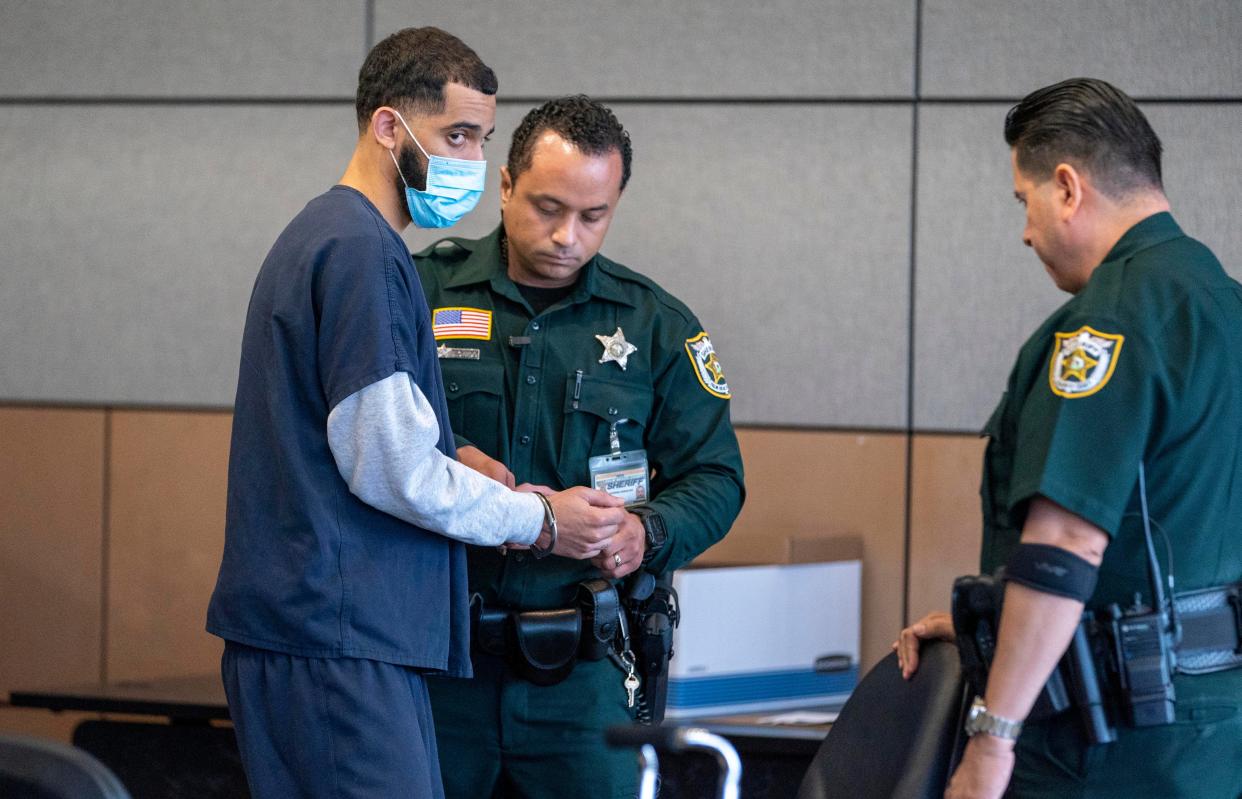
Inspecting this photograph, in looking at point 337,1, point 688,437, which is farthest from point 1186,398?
point 337,1

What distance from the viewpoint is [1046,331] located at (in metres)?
1.60

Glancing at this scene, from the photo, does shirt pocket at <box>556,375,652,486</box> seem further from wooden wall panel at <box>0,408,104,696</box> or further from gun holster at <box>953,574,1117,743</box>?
wooden wall panel at <box>0,408,104,696</box>

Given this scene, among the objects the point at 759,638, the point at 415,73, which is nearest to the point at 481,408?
the point at 415,73

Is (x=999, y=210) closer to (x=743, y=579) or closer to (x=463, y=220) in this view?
(x=743, y=579)

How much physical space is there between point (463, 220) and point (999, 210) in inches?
53.2

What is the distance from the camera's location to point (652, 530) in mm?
2049

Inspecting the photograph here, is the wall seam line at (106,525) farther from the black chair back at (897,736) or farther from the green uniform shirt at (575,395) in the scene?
the black chair back at (897,736)

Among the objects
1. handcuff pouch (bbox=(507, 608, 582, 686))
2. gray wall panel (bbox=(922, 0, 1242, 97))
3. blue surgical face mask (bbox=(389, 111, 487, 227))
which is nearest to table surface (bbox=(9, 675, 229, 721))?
handcuff pouch (bbox=(507, 608, 582, 686))

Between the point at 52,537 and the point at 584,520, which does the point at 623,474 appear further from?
the point at 52,537

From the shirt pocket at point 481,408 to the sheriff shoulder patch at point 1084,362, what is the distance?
892mm

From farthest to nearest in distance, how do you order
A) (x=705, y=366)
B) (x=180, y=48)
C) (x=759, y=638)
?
(x=180, y=48)
(x=759, y=638)
(x=705, y=366)

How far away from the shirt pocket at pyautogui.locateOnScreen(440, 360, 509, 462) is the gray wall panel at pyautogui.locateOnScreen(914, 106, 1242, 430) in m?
1.48

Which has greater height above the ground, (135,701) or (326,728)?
(326,728)

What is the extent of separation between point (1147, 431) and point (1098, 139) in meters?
0.37
